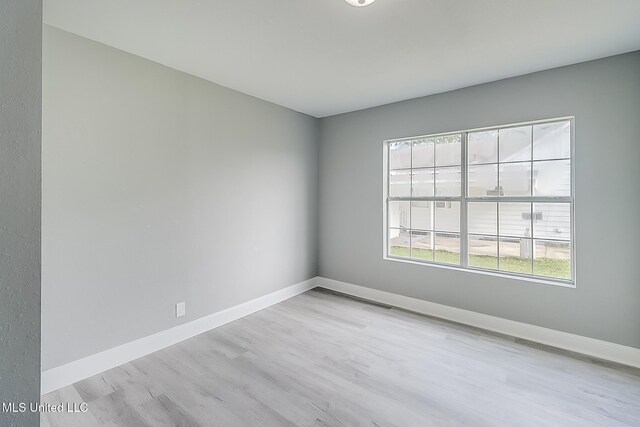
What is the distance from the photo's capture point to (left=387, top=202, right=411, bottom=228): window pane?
376 cm

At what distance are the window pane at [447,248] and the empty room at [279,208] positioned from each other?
0.03 meters

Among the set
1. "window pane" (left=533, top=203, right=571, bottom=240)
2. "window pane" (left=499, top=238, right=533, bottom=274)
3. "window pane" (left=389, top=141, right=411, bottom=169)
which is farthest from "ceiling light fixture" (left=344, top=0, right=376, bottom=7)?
"window pane" (left=499, top=238, right=533, bottom=274)

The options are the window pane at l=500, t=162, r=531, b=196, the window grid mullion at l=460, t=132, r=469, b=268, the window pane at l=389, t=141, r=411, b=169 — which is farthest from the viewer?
the window pane at l=389, t=141, r=411, b=169

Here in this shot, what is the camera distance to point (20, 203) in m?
Answer: 0.93

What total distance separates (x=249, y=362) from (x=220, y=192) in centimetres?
172

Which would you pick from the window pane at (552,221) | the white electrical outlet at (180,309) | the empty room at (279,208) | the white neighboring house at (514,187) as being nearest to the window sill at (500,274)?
the empty room at (279,208)

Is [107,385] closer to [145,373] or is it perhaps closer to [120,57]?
[145,373]

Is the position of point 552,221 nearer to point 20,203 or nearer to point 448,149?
point 448,149

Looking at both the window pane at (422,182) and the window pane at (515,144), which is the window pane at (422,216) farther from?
the window pane at (515,144)

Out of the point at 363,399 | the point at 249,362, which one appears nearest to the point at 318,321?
the point at 249,362

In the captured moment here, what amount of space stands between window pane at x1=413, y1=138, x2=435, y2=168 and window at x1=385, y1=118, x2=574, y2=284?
1 cm

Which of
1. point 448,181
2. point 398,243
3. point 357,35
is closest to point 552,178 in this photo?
point 448,181

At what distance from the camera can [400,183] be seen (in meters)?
3.79

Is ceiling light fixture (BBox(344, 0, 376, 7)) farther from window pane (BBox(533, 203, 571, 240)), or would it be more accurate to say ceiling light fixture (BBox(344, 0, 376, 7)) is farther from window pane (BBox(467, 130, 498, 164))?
window pane (BBox(533, 203, 571, 240))
